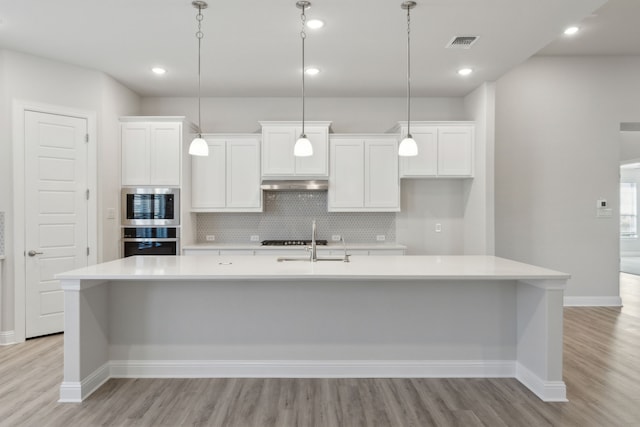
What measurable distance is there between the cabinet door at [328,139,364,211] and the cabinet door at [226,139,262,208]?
96 cm

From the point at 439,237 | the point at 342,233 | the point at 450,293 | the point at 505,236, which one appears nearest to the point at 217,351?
the point at 450,293

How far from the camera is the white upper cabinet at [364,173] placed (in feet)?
17.4

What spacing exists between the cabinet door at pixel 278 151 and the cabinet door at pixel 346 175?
21.3 inches

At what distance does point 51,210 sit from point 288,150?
270 cm

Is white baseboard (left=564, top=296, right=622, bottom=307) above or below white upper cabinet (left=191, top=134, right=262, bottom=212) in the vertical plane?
below

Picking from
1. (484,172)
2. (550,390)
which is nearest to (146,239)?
(484,172)

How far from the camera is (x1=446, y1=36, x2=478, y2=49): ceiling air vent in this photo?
3764 mm

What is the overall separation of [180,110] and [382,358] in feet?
14.2

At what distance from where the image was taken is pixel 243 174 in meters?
5.34

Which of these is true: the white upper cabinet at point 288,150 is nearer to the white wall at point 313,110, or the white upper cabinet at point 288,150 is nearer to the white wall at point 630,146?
the white wall at point 313,110

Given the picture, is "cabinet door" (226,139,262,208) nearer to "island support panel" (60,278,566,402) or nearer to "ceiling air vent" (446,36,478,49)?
"island support panel" (60,278,566,402)

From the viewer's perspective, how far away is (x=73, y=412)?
2.67 metres

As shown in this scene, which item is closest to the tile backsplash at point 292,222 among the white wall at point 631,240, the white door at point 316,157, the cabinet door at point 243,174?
the cabinet door at point 243,174

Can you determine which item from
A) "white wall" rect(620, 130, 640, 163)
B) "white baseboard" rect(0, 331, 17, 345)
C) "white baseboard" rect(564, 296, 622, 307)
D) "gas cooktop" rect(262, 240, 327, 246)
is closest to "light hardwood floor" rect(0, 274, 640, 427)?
"white baseboard" rect(0, 331, 17, 345)
